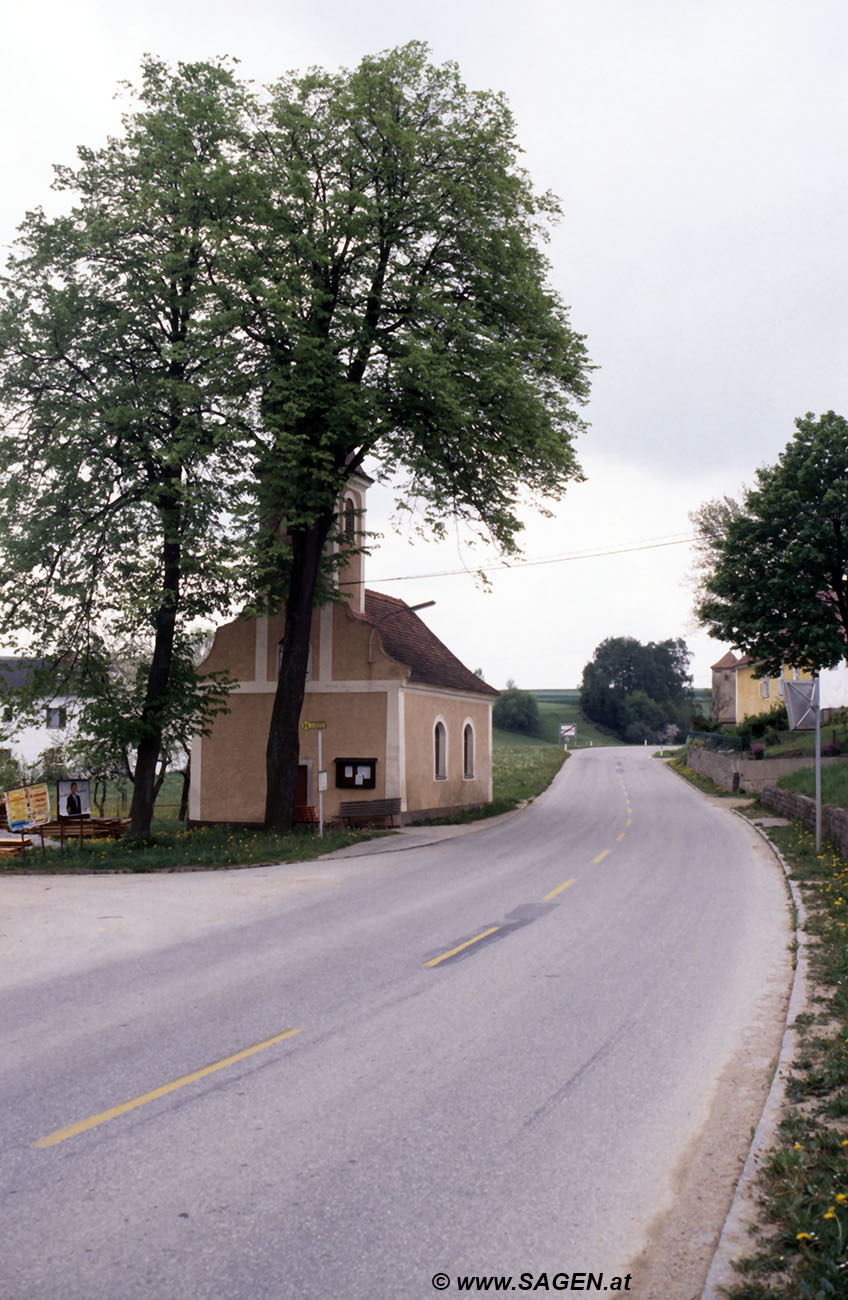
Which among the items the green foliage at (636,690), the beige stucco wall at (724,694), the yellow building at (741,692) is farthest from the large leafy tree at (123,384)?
the green foliage at (636,690)

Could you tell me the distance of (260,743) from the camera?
29.2m

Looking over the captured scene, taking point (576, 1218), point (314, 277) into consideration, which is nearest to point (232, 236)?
point (314, 277)

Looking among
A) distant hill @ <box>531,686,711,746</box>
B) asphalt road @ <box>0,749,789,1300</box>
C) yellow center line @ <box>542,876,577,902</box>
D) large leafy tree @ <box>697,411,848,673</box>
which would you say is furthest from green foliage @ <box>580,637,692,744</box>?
asphalt road @ <box>0,749,789,1300</box>

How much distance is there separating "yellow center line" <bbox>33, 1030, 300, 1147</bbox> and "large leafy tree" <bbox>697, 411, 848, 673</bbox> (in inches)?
1315

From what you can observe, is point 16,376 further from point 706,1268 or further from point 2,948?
point 706,1268

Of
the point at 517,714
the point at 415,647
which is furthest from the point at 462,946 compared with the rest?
the point at 517,714

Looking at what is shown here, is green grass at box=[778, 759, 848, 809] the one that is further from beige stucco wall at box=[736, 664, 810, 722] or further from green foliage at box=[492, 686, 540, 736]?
green foliage at box=[492, 686, 540, 736]

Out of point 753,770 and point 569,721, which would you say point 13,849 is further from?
point 569,721

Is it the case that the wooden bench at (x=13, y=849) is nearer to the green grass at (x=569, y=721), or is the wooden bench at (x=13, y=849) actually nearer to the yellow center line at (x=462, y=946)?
the yellow center line at (x=462, y=946)

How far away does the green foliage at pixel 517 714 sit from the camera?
137m

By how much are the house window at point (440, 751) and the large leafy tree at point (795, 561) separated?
13.0 meters

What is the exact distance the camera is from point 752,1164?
5113 mm

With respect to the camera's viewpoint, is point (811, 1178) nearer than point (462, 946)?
Yes

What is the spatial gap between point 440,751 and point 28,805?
44.5 ft
